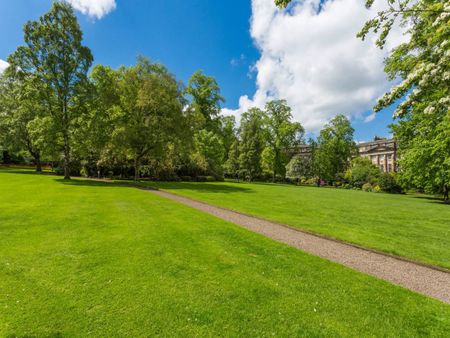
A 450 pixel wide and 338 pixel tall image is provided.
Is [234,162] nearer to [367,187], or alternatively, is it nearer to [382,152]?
[367,187]

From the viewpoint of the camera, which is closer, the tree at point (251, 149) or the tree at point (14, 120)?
the tree at point (14, 120)

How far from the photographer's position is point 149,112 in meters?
28.3

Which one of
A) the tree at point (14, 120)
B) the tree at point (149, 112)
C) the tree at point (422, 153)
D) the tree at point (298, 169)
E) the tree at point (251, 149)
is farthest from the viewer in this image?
the tree at point (298, 169)

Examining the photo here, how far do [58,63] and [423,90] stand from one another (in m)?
31.2

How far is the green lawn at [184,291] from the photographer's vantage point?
3553 mm

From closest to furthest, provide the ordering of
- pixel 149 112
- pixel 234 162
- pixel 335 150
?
pixel 149 112
pixel 234 162
pixel 335 150

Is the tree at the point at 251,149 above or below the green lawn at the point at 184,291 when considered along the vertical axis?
above

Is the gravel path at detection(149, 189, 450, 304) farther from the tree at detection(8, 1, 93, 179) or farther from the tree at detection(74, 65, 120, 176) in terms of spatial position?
the tree at detection(8, 1, 93, 179)

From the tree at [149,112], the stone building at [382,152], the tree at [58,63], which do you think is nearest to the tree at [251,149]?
the tree at [149,112]

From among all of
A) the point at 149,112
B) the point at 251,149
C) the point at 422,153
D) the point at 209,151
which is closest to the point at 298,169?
the point at 251,149

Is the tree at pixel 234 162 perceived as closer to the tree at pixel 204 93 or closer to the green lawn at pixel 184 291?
the tree at pixel 204 93

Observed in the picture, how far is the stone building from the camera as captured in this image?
79125 mm

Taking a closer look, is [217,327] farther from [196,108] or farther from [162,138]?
[196,108]

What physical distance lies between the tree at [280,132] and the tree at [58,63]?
4324 centimetres
